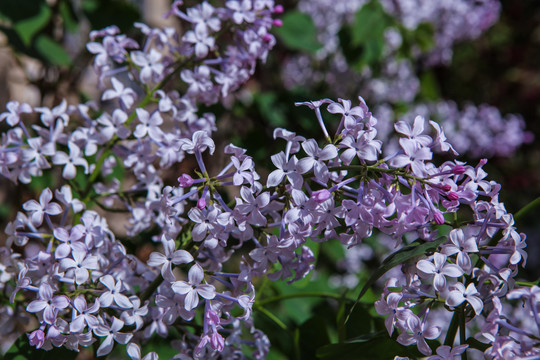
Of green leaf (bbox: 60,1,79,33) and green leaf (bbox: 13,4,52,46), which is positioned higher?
green leaf (bbox: 13,4,52,46)

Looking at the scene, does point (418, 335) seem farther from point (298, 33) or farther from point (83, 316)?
point (298, 33)

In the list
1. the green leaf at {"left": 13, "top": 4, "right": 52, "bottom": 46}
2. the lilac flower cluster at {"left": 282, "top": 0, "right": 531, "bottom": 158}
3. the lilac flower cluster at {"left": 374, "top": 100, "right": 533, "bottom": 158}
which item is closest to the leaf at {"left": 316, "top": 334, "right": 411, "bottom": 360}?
the green leaf at {"left": 13, "top": 4, "right": 52, "bottom": 46}

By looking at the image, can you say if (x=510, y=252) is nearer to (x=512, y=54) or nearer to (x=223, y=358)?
(x=223, y=358)

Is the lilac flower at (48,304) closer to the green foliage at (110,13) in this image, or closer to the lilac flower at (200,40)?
the lilac flower at (200,40)

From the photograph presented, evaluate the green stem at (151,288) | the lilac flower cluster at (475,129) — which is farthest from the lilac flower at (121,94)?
the lilac flower cluster at (475,129)

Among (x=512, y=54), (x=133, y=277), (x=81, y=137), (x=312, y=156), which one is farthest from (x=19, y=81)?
(x=512, y=54)

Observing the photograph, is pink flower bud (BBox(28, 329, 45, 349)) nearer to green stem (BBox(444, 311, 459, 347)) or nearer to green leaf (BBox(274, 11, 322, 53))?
green stem (BBox(444, 311, 459, 347))
